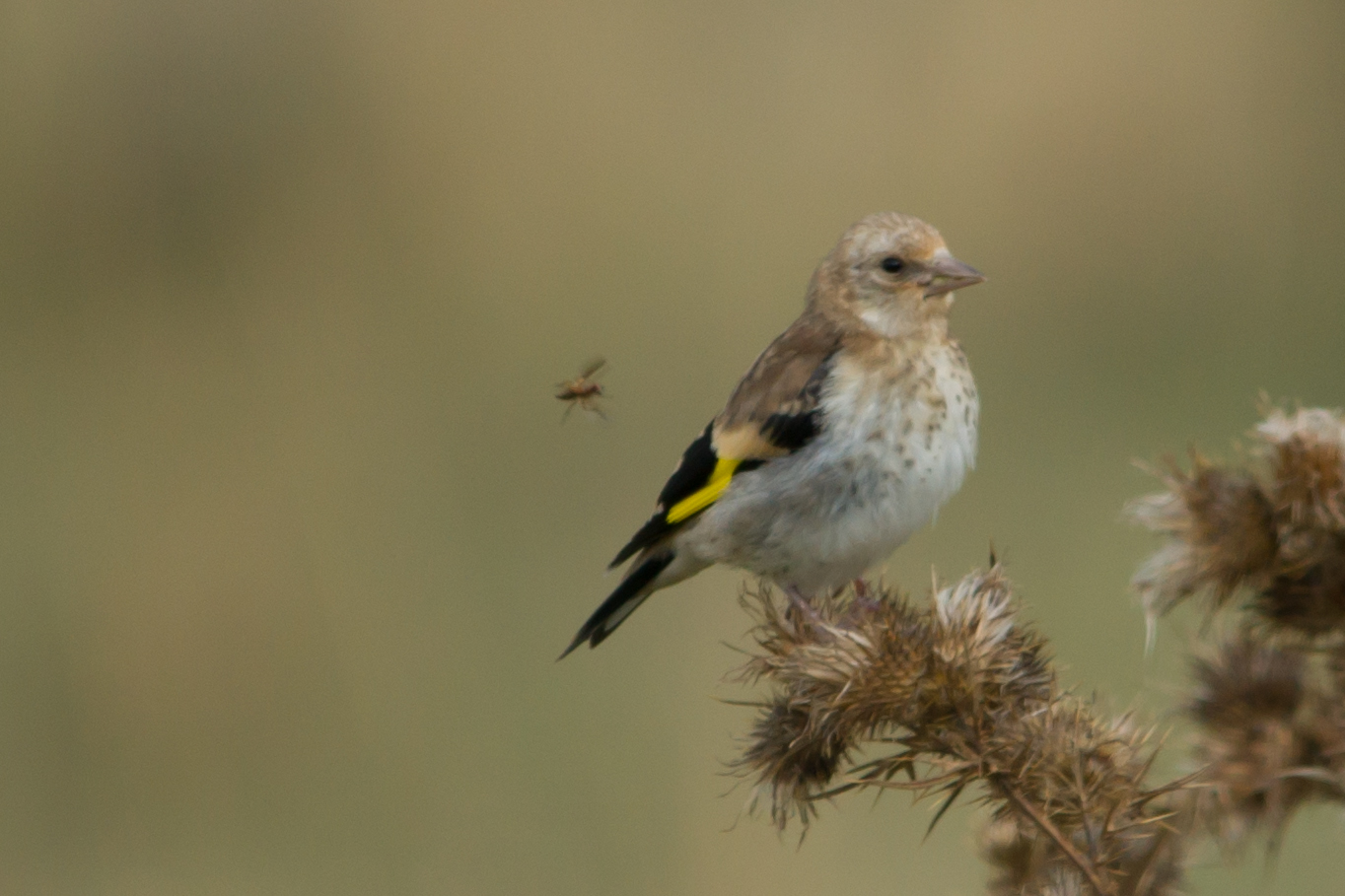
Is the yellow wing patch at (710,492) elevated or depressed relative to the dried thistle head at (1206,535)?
depressed

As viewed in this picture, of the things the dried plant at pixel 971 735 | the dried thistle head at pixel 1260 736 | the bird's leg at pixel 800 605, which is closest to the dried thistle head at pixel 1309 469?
the dried thistle head at pixel 1260 736

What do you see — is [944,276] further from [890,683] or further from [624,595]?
[890,683]

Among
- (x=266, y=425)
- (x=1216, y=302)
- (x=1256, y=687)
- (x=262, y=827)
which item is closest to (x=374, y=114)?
(x=266, y=425)

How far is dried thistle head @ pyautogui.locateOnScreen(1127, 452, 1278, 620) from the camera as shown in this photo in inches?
134

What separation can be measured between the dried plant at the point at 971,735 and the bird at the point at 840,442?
64cm

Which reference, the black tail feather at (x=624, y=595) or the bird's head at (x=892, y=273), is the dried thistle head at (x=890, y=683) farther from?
the bird's head at (x=892, y=273)

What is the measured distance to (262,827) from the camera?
6.84 metres

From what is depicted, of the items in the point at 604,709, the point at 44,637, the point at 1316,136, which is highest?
the point at 1316,136

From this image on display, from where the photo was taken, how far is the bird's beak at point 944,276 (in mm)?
4113

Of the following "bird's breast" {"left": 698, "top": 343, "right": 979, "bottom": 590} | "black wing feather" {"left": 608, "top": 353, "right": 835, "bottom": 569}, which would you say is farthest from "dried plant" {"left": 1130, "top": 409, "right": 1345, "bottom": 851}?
"black wing feather" {"left": 608, "top": 353, "right": 835, "bottom": 569}

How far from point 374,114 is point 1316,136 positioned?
5.45m

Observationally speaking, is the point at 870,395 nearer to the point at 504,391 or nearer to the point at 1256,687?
the point at 1256,687

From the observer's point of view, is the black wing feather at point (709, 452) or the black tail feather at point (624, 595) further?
the black tail feather at point (624, 595)

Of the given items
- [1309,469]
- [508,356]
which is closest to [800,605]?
[1309,469]
